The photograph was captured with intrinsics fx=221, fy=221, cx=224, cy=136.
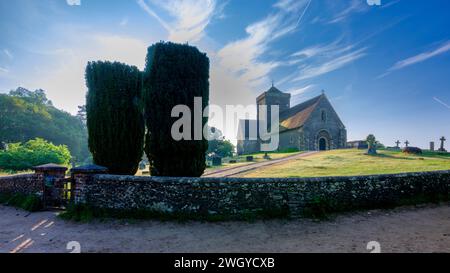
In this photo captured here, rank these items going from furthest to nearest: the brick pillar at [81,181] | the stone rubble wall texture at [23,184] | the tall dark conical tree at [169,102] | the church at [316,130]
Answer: the church at [316,130]
the stone rubble wall texture at [23,184]
the tall dark conical tree at [169,102]
the brick pillar at [81,181]

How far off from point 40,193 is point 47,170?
51.8 inches

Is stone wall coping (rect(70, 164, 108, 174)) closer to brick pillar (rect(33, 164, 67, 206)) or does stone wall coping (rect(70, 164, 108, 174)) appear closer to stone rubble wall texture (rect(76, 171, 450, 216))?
stone rubble wall texture (rect(76, 171, 450, 216))

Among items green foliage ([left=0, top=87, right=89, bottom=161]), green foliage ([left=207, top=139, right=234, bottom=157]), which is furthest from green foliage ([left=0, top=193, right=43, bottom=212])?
green foliage ([left=0, top=87, right=89, bottom=161])

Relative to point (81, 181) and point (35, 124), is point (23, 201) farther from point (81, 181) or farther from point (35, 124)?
point (35, 124)

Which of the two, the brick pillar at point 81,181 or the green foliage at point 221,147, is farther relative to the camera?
the green foliage at point 221,147

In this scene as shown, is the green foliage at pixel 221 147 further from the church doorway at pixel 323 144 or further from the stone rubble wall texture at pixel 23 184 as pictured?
the stone rubble wall texture at pixel 23 184

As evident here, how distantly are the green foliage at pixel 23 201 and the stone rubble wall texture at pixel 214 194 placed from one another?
7.90 feet

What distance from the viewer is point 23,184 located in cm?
984

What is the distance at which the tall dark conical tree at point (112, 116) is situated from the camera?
30.8ft

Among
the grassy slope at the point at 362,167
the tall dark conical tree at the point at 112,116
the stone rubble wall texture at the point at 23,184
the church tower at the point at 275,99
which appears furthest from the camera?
A: the church tower at the point at 275,99

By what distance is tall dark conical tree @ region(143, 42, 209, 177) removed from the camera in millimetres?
8992

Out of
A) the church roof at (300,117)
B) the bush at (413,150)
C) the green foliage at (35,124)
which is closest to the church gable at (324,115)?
the church roof at (300,117)

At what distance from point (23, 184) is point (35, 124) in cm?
5013

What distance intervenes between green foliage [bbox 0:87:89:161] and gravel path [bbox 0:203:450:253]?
53388 mm
